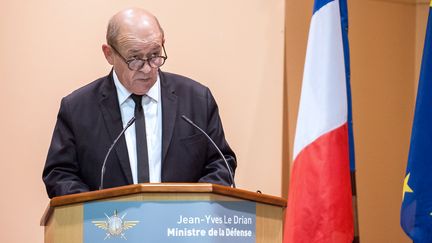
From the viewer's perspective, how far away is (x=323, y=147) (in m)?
3.26

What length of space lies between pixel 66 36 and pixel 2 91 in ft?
A: 1.79

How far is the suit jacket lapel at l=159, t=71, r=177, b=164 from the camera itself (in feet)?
14.6

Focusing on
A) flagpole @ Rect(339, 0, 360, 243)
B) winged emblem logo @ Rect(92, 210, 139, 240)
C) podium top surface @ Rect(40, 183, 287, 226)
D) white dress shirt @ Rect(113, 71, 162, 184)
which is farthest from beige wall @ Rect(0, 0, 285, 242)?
flagpole @ Rect(339, 0, 360, 243)

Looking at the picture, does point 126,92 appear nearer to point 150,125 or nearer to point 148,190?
point 150,125

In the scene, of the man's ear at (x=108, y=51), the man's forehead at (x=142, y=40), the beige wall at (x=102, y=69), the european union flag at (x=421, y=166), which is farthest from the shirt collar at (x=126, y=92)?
the european union flag at (x=421, y=166)

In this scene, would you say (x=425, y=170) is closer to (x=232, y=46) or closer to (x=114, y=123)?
(x=114, y=123)

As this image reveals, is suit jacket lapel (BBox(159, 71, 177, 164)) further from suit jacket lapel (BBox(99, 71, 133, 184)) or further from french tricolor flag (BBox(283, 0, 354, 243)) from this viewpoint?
french tricolor flag (BBox(283, 0, 354, 243))

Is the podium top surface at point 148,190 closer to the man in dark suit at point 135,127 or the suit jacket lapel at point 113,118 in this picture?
the man in dark suit at point 135,127

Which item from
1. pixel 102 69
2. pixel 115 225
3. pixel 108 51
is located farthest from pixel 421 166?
pixel 102 69

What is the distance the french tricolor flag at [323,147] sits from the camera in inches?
126

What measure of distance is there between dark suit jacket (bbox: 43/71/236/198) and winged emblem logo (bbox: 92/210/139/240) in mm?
998

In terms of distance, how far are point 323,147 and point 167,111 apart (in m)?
1.44

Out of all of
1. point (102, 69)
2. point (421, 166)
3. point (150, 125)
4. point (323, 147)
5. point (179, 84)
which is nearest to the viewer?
point (421, 166)

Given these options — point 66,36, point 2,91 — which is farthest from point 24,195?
point 66,36
